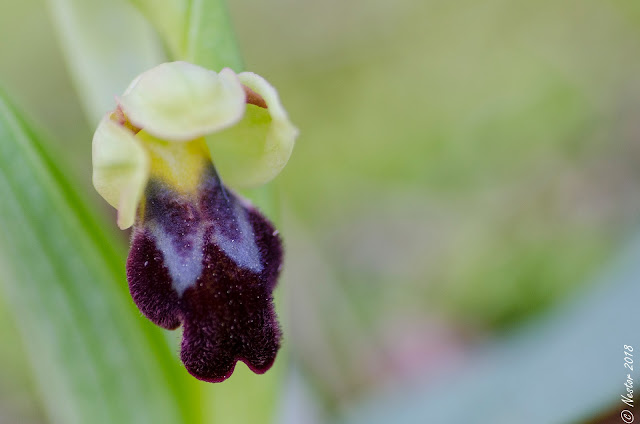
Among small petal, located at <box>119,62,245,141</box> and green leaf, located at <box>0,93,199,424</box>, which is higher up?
small petal, located at <box>119,62,245,141</box>

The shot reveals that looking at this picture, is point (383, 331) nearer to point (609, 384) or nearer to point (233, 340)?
point (609, 384)

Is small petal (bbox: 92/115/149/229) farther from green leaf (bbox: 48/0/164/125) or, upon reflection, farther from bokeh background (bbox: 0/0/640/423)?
bokeh background (bbox: 0/0/640/423)

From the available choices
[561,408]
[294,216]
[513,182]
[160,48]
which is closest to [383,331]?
[294,216]

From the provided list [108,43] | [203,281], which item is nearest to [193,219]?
[203,281]

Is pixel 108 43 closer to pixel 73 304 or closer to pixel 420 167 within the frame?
pixel 73 304

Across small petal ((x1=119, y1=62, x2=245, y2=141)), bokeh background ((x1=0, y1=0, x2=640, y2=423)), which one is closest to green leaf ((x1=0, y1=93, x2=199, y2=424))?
small petal ((x1=119, y1=62, x2=245, y2=141))

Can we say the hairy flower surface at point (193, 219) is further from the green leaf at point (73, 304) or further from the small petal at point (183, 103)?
the green leaf at point (73, 304)

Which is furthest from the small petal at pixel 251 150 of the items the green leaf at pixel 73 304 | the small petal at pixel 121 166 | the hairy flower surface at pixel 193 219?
the green leaf at pixel 73 304
